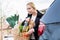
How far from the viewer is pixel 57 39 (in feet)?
4.19

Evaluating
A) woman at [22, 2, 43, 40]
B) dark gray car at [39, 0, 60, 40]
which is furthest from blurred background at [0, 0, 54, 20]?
dark gray car at [39, 0, 60, 40]

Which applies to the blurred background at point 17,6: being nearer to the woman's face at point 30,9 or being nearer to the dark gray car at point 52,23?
the woman's face at point 30,9

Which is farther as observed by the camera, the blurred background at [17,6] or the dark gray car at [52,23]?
the blurred background at [17,6]

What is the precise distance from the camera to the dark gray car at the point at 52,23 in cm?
127

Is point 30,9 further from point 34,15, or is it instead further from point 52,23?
point 52,23

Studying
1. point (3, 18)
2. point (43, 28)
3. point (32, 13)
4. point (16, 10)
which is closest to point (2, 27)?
point (3, 18)

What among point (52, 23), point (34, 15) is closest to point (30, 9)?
point (34, 15)

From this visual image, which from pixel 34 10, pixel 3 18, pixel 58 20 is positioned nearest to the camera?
pixel 58 20

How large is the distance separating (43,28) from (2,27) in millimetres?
1056

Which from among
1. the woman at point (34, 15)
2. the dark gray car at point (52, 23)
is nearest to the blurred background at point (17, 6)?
the woman at point (34, 15)

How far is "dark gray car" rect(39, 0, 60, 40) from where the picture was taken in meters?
1.27

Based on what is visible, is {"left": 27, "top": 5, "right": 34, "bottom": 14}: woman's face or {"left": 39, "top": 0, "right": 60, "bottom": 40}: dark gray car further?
{"left": 27, "top": 5, "right": 34, "bottom": 14}: woman's face

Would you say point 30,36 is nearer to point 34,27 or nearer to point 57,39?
point 34,27

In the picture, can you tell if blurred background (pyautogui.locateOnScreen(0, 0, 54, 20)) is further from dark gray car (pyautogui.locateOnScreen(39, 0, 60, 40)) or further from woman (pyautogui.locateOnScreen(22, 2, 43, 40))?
dark gray car (pyautogui.locateOnScreen(39, 0, 60, 40))
